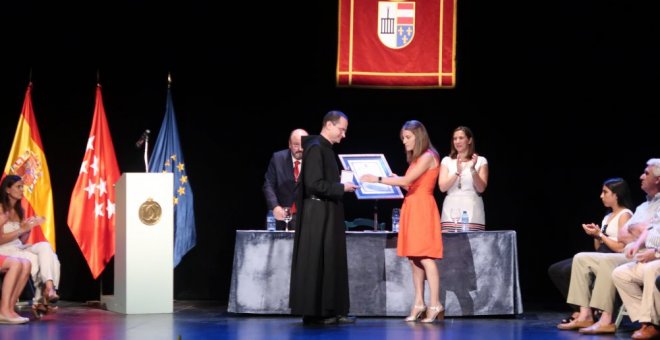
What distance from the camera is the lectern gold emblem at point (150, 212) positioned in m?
7.34

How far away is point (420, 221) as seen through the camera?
6.65 metres

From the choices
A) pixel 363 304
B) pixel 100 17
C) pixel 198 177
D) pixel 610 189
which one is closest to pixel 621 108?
pixel 610 189

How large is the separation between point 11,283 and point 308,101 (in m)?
3.17

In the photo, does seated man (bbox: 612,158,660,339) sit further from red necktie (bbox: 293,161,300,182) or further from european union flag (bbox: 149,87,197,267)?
european union flag (bbox: 149,87,197,267)

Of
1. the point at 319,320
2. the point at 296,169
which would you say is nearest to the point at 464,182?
the point at 296,169

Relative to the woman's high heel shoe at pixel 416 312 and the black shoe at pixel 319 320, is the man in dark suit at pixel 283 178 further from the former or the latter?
the woman's high heel shoe at pixel 416 312

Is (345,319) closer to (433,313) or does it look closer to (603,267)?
(433,313)

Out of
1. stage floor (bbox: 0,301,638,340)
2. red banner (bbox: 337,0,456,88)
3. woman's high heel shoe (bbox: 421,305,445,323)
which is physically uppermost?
red banner (bbox: 337,0,456,88)

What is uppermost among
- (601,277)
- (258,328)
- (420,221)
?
(420,221)

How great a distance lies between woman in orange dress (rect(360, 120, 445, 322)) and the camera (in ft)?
21.7

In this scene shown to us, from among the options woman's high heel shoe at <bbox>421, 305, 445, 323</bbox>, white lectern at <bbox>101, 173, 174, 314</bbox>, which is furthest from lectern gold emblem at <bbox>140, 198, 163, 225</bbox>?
woman's high heel shoe at <bbox>421, 305, 445, 323</bbox>

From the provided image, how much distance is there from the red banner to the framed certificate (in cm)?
138

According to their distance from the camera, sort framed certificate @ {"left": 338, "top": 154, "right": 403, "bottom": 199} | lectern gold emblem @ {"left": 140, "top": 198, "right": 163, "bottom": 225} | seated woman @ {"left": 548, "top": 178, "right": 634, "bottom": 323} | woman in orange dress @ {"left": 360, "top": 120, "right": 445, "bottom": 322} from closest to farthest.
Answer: seated woman @ {"left": 548, "top": 178, "right": 634, "bottom": 323} < woman in orange dress @ {"left": 360, "top": 120, "right": 445, "bottom": 322} < framed certificate @ {"left": 338, "top": 154, "right": 403, "bottom": 199} < lectern gold emblem @ {"left": 140, "top": 198, "right": 163, "bottom": 225}

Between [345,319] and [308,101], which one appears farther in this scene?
[308,101]
